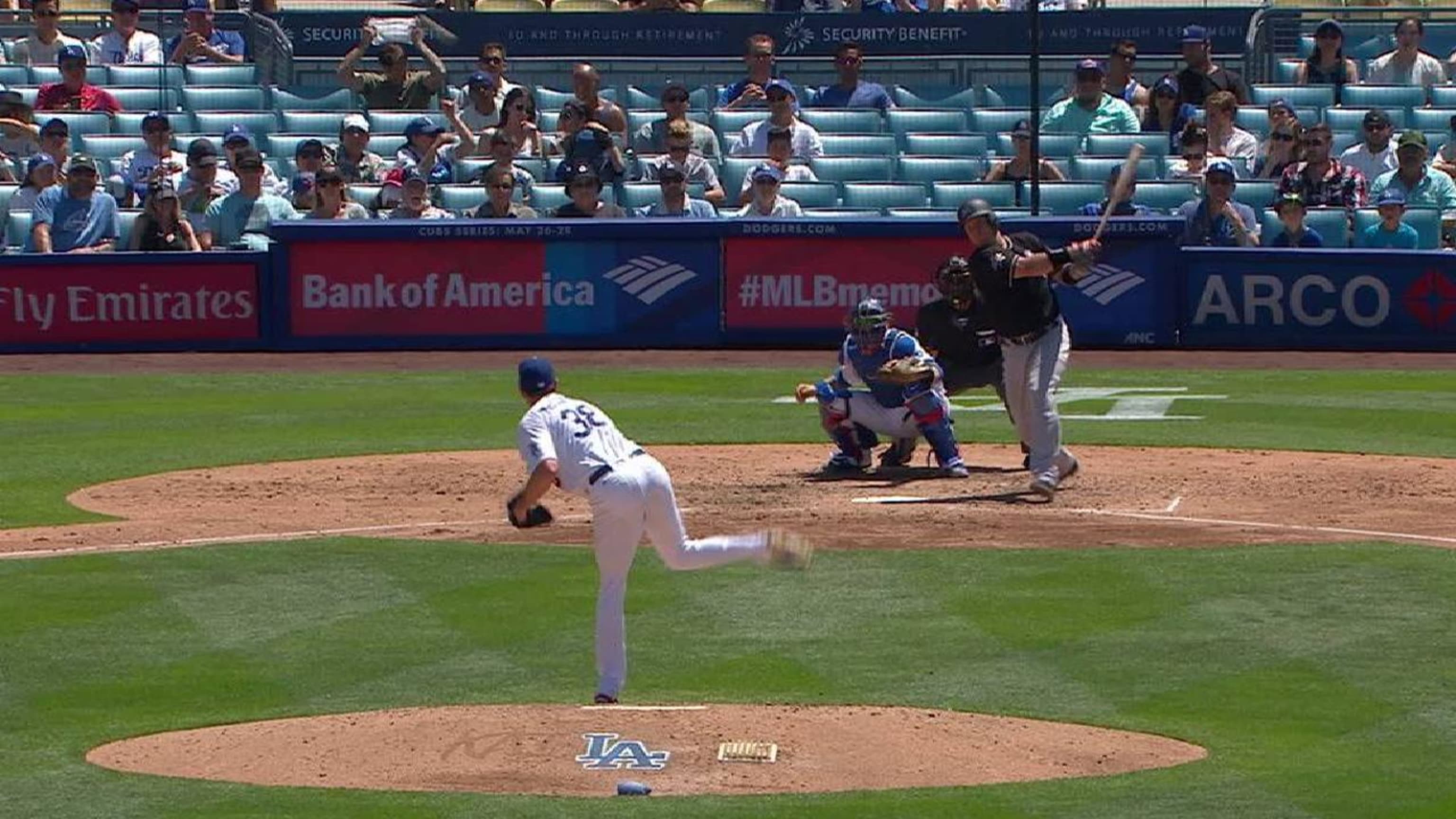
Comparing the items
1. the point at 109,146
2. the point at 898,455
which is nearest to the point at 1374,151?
the point at 898,455

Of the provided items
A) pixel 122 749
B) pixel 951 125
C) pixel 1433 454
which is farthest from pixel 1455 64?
pixel 122 749

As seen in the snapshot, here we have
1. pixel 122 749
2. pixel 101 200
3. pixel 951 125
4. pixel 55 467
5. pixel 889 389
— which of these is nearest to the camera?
pixel 122 749

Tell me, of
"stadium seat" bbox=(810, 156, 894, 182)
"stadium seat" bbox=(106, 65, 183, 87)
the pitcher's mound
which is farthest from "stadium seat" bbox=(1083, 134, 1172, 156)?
the pitcher's mound

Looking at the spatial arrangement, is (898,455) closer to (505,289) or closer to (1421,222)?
(505,289)

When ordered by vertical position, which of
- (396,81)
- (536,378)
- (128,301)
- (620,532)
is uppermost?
(396,81)

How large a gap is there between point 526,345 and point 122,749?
1520 centimetres

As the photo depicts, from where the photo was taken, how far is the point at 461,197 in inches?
1039

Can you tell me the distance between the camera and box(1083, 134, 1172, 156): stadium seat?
1066 inches

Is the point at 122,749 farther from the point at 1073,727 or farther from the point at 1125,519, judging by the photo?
the point at 1125,519

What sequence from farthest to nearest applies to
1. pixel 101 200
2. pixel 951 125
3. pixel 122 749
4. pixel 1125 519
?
pixel 951 125 < pixel 101 200 < pixel 1125 519 < pixel 122 749

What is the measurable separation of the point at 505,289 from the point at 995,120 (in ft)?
21.0

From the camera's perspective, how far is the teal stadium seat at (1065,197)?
26.3 metres

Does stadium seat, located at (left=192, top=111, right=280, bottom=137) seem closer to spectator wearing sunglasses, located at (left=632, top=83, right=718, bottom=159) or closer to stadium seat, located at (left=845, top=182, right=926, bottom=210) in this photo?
spectator wearing sunglasses, located at (left=632, top=83, right=718, bottom=159)

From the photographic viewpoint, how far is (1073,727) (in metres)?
10.7
